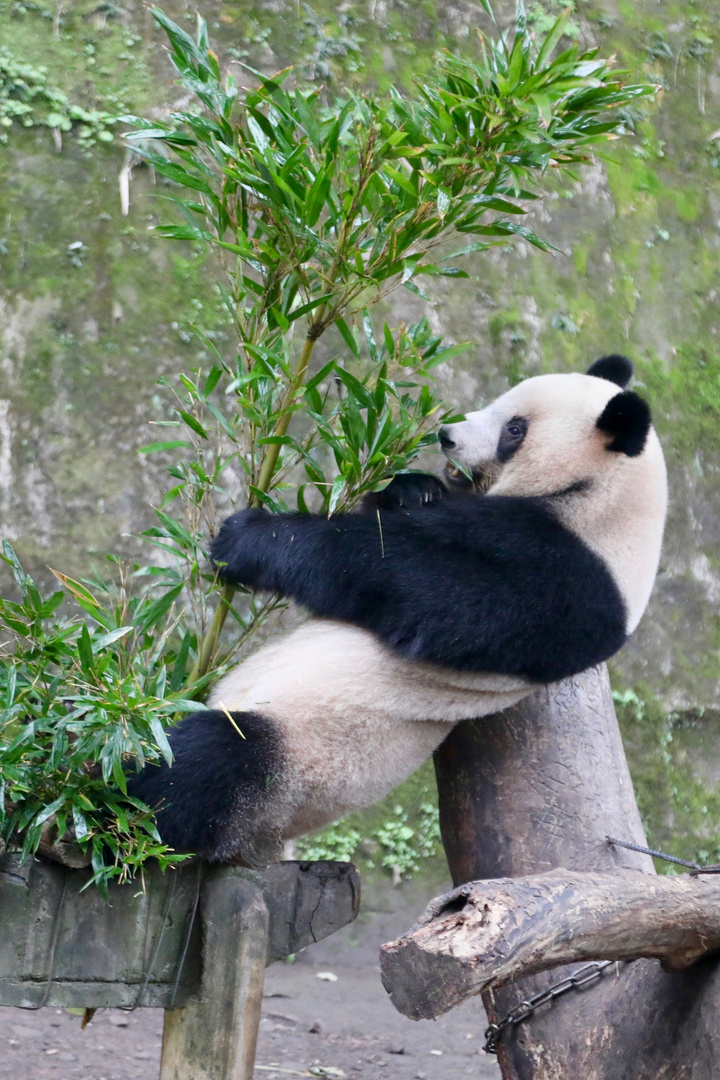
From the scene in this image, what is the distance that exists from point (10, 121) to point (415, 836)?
13.1 feet

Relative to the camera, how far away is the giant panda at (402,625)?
2.33 m

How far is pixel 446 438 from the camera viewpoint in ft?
9.16

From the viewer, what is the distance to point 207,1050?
7.15 feet

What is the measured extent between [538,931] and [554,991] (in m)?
0.69

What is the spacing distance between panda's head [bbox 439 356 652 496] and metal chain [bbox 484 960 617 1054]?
1.20m

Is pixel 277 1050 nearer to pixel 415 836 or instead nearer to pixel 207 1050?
pixel 415 836

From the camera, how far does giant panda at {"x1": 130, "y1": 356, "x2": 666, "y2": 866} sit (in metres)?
2.33

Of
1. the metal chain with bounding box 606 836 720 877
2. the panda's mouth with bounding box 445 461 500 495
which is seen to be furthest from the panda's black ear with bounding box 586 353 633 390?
the metal chain with bounding box 606 836 720 877

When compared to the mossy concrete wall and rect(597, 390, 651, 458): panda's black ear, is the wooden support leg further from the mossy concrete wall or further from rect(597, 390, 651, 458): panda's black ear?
the mossy concrete wall

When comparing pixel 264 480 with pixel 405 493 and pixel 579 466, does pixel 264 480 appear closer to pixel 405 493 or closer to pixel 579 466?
pixel 405 493

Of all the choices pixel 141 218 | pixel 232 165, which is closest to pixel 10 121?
pixel 141 218

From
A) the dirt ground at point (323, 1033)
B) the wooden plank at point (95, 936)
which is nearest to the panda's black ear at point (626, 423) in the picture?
the wooden plank at point (95, 936)

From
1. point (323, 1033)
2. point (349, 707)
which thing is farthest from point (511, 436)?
point (323, 1033)

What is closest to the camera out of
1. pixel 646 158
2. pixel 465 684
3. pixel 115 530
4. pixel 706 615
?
pixel 465 684
